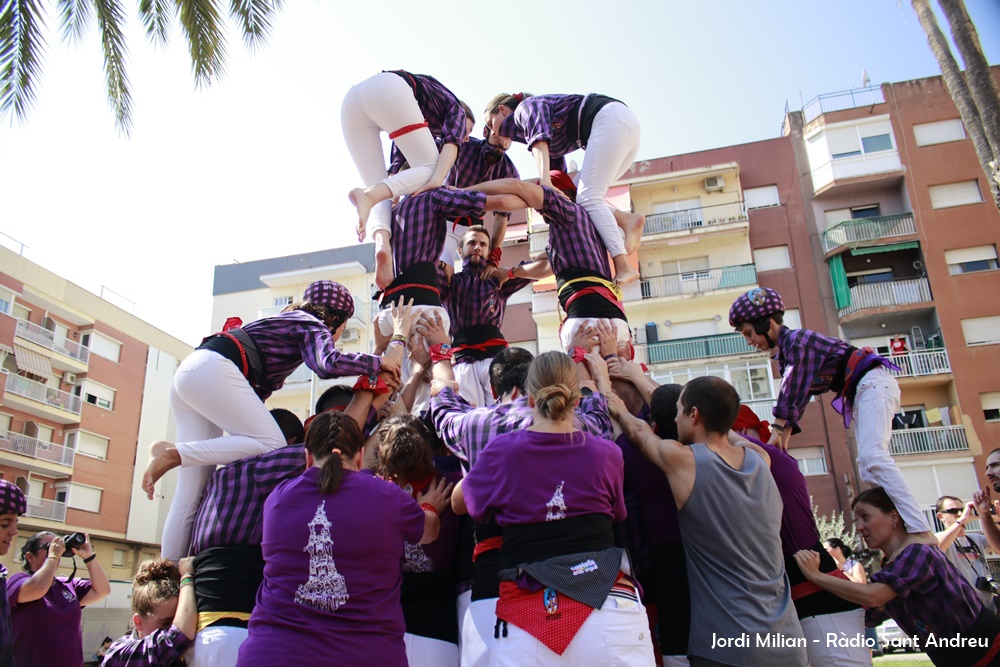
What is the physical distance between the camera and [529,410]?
4.15m

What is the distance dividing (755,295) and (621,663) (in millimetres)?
4096

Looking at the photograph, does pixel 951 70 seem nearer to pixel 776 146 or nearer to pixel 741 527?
pixel 741 527

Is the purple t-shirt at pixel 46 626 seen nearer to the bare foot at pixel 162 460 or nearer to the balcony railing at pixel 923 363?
the bare foot at pixel 162 460

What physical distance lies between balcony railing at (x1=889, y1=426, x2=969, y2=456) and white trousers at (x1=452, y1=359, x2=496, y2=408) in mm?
29599

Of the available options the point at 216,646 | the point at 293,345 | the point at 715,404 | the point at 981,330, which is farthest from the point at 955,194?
the point at 216,646

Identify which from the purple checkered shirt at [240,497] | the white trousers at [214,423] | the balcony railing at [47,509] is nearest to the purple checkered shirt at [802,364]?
the purple checkered shirt at [240,497]

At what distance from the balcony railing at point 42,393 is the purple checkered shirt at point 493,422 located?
3950 cm

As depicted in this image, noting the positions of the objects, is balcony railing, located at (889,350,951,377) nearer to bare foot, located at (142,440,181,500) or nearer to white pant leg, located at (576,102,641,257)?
white pant leg, located at (576,102,641,257)

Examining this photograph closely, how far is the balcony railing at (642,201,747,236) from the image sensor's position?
123 ft

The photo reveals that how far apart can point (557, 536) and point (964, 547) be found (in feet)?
Result: 22.3

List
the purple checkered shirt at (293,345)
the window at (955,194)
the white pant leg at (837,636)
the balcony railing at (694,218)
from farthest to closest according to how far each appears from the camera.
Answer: the balcony railing at (694,218), the window at (955,194), the purple checkered shirt at (293,345), the white pant leg at (837,636)

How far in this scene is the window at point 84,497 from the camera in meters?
38.6

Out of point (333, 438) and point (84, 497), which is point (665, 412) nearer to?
point (333, 438)

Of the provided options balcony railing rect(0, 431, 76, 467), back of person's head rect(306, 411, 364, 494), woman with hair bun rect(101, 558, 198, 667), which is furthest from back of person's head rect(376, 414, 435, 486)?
balcony railing rect(0, 431, 76, 467)
